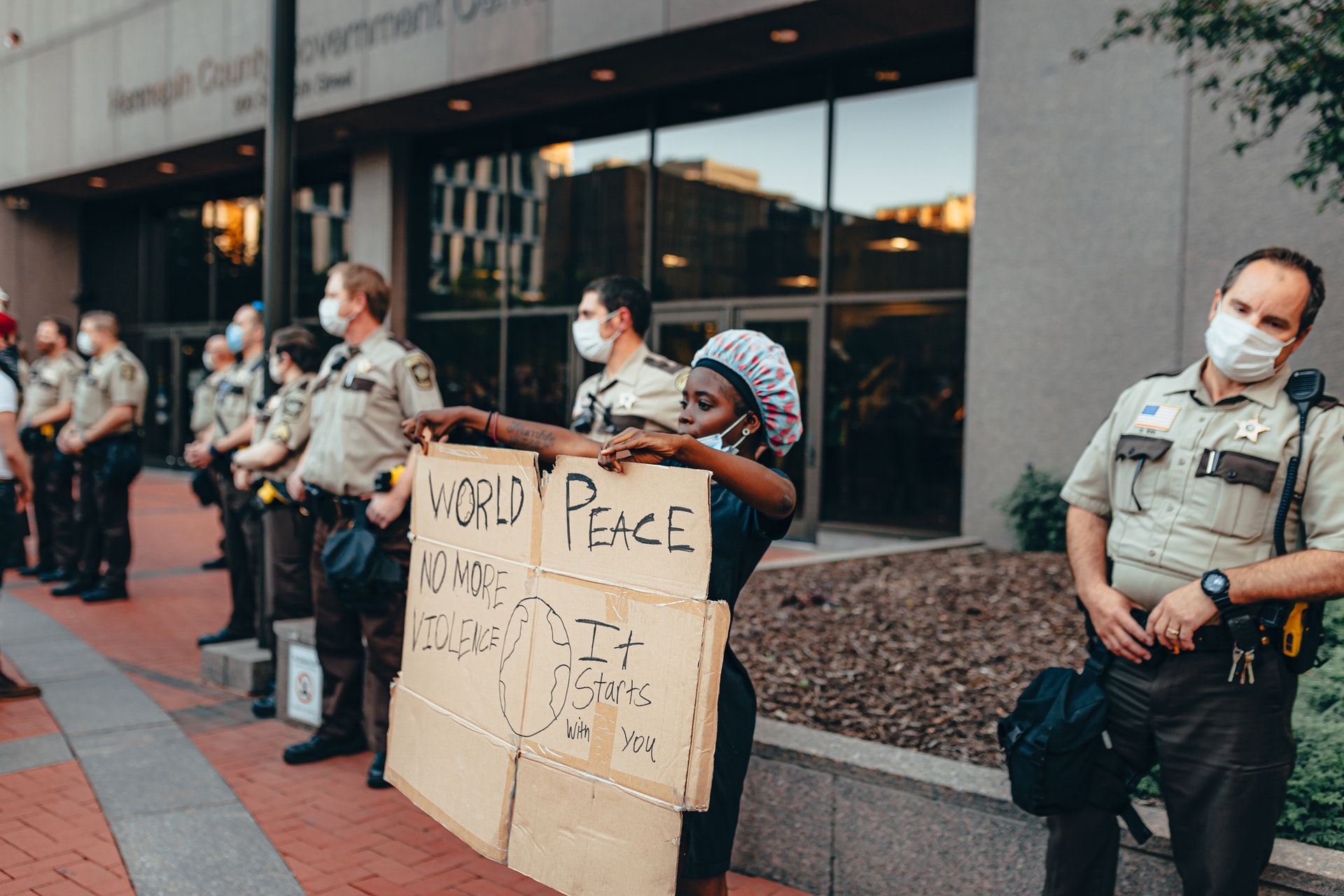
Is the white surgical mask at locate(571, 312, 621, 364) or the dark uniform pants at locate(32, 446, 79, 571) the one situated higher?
the white surgical mask at locate(571, 312, 621, 364)

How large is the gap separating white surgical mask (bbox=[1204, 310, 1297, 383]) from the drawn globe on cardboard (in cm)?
167

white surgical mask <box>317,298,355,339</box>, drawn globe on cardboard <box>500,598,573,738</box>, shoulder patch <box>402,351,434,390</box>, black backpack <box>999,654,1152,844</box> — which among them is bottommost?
black backpack <box>999,654,1152,844</box>

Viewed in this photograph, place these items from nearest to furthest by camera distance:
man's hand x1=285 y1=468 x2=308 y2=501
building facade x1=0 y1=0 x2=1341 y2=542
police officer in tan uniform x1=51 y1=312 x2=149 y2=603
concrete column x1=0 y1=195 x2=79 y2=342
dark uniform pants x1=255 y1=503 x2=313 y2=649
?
man's hand x1=285 y1=468 x2=308 y2=501 < dark uniform pants x1=255 y1=503 x2=313 y2=649 < police officer in tan uniform x1=51 y1=312 x2=149 y2=603 < building facade x1=0 y1=0 x2=1341 y2=542 < concrete column x1=0 y1=195 x2=79 y2=342

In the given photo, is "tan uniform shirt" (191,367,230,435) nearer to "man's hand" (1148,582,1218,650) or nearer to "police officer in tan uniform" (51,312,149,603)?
"police officer in tan uniform" (51,312,149,603)

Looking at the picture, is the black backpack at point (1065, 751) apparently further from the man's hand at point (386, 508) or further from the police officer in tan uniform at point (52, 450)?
the police officer in tan uniform at point (52, 450)

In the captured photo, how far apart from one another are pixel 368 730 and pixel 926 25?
8766 millimetres

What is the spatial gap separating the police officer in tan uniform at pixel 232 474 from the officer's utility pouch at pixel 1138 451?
5.16 m

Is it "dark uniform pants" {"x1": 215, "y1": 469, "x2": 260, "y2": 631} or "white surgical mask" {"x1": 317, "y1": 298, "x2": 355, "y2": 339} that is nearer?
"white surgical mask" {"x1": 317, "y1": 298, "x2": 355, "y2": 339}

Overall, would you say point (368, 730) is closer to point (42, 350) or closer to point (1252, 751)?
point (1252, 751)

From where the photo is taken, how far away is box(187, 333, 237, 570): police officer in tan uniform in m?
8.13

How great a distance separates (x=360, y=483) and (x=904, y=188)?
8171 millimetres

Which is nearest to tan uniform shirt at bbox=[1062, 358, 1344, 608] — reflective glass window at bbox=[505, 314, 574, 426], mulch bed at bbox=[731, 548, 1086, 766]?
mulch bed at bbox=[731, 548, 1086, 766]

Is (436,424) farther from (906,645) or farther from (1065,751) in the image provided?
(906,645)

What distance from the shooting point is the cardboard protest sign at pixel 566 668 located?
2264 mm
